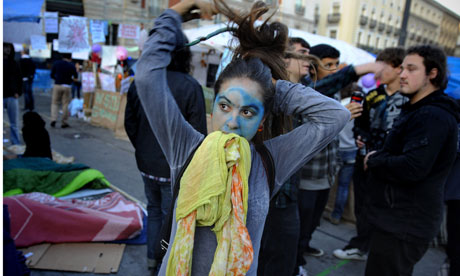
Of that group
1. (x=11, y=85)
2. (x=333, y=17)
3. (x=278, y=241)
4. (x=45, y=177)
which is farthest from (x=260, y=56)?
(x=333, y=17)

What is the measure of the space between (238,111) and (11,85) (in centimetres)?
607

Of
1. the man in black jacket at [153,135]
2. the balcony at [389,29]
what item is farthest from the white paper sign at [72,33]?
the balcony at [389,29]

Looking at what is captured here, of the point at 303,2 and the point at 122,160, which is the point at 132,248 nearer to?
the point at 122,160

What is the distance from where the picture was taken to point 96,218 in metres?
3.09

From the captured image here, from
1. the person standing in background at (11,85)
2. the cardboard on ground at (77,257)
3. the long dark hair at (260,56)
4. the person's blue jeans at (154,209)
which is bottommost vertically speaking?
the cardboard on ground at (77,257)

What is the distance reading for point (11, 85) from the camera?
5.74 metres

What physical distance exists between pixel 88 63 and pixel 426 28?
2060 inches

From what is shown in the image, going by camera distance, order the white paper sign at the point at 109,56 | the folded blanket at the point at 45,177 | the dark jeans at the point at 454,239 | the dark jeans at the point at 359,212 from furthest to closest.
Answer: the white paper sign at the point at 109,56
the folded blanket at the point at 45,177
the dark jeans at the point at 359,212
the dark jeans at the point at 454,239

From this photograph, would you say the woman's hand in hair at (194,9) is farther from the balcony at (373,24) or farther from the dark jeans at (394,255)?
the balcony at (373,24)

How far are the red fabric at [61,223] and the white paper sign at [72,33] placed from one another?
29.6ft

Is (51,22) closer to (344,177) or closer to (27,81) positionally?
(27,81)

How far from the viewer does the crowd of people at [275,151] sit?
3.65 feet

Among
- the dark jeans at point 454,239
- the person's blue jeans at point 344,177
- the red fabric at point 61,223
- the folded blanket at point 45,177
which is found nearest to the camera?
the dark jeans at point 454,239

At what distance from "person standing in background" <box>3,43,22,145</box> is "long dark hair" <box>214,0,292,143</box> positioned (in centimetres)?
578
